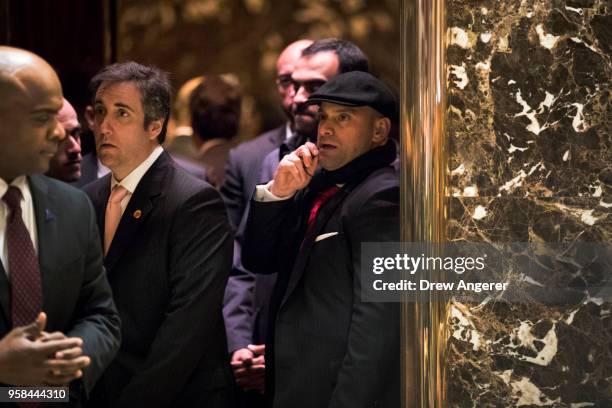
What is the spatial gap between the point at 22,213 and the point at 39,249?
0.38 ft

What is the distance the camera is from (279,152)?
12.8 feet

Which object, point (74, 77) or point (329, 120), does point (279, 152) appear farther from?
point (74, 77)

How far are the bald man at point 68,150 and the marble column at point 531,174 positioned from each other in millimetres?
1220

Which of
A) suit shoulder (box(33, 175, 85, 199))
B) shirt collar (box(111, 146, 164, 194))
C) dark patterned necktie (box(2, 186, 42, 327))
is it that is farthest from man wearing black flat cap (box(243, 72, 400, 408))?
dark patterned necktie (box(2, 186, 42, 327))

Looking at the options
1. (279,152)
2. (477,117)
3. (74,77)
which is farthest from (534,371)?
(74,77)

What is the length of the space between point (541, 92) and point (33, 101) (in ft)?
5.45

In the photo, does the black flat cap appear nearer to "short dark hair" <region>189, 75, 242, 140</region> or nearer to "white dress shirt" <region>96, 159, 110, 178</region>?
"short dark hair" <region>189, 75, 242, 140</region>

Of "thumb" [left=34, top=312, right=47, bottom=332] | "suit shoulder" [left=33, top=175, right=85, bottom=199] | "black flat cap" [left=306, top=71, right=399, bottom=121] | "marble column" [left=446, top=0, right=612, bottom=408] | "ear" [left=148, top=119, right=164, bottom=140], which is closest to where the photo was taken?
"thumb" [left=34, top=312, right=47, bottom=332]

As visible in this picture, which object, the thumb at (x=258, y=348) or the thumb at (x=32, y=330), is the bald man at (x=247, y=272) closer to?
the thumb at (x=258, y=348)

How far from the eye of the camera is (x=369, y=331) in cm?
387

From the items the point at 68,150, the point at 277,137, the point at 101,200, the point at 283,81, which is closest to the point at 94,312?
the point at 101,200

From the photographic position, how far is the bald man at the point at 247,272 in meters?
3.85

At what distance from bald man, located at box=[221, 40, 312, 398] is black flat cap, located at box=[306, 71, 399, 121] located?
0.14 metres

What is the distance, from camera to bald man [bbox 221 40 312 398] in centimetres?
385
